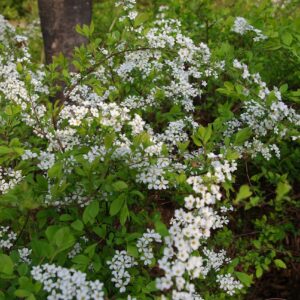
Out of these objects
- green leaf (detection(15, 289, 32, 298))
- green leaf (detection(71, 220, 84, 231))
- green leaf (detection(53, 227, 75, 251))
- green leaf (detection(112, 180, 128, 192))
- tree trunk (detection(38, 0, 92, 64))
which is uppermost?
tree trunk (detection(38, 0, 92, 64))

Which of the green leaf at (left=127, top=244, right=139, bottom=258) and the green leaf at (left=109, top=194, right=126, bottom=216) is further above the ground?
the green leaf at (left=109, top=194, right=126, bottom=216)

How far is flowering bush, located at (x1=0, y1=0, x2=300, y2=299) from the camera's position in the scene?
5.59 feet

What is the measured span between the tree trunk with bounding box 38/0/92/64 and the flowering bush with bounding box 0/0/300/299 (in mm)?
1182

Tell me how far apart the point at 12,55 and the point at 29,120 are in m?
1.05

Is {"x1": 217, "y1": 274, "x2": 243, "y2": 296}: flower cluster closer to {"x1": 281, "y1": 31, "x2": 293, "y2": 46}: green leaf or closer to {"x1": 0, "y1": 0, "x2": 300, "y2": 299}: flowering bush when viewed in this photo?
{"x1": 0, "y1": 0, "x2": 300, "y2": 299}: flowering bush

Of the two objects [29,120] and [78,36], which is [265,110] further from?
[78,36]

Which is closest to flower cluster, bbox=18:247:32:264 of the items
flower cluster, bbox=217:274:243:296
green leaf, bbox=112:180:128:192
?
green leaf, bbox=112:180:128:192

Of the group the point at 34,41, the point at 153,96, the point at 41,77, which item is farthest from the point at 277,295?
the point at 34,41

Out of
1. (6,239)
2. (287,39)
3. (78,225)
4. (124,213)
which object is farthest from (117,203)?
(287,39)

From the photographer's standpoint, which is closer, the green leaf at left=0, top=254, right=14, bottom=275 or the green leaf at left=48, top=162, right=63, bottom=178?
the green leaf at left=0, top=254, right=14, bottom=275

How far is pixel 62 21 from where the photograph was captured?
383 cm

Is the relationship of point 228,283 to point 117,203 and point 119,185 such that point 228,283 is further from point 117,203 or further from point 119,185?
point 119,185

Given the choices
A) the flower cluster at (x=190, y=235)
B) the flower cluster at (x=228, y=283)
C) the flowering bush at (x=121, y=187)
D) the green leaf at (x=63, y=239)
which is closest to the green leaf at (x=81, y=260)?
the flowering bush at (x=121, y=187)

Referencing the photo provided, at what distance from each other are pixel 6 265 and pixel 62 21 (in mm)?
2700
